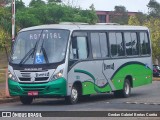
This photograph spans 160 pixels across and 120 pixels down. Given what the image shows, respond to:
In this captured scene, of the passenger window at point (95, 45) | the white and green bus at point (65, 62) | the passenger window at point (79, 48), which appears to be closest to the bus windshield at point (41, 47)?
the white and green bus at point (65, 62)

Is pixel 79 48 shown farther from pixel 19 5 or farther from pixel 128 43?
pixel 19 5

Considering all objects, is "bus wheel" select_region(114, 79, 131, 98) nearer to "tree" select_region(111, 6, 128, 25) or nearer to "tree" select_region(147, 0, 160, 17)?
"tree" select_region(147, 0, 160, 17)

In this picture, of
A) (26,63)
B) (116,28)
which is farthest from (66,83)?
(116,28)

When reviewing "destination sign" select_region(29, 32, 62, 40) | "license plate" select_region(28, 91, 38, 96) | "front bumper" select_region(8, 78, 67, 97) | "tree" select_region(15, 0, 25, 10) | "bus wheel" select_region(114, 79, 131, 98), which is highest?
"tree" select_region(15, 0, 25, 10)

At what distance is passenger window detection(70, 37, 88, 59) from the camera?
2250 cm

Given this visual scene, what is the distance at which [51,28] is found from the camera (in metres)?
22.7

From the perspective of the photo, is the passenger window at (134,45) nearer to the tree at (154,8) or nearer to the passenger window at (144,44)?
the passenger window at (144,44)

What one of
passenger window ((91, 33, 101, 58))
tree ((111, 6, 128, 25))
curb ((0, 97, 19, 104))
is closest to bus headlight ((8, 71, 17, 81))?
curb ((0, 97, 19, 104))

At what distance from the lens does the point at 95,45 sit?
24203 millimetres

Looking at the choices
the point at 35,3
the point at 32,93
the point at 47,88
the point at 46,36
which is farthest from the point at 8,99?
the point at 35,3

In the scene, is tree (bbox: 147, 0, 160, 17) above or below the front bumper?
above

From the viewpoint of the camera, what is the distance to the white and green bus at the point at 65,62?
2195cm

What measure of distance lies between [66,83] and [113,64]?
13.0ft

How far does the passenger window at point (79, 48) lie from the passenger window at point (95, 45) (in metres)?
0.55
